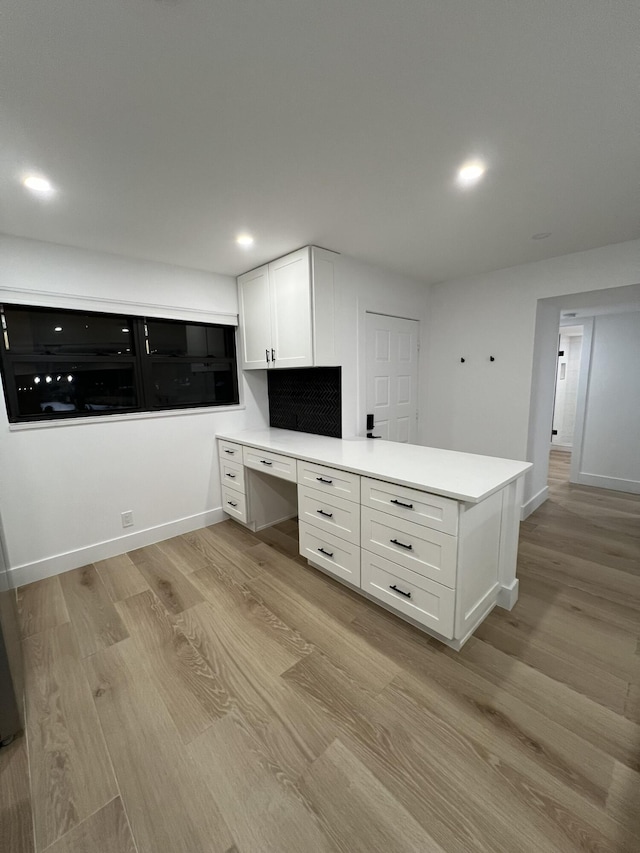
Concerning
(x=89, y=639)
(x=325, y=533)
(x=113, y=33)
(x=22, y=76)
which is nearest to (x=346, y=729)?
(x=325, y=533)

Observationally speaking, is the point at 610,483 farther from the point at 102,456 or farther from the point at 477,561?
the point at 102,456

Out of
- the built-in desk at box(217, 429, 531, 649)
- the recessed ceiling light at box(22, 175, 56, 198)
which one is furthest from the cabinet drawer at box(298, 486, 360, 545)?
the recessed ceiling light at box(22, 175, 56, 198)

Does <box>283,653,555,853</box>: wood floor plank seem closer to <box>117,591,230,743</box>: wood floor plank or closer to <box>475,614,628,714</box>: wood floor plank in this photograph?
<box>117,591,230,743</box>: wood floor plank

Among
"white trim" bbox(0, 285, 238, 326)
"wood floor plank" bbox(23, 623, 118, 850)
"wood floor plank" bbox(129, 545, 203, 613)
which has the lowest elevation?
"wood floor plank" bbox(23, 623, 118, 850)

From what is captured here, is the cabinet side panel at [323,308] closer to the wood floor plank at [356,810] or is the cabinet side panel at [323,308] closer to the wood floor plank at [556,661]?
the wood floor plank at [556,661]

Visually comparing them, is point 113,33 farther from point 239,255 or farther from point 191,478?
point 191,478

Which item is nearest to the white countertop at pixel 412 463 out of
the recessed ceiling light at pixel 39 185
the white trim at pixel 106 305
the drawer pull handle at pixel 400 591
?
the drawer pull handle at pixel 400 591

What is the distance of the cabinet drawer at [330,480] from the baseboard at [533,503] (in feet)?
6.60

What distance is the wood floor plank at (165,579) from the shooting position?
2.22 m

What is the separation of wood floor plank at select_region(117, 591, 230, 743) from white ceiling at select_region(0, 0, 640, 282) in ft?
8.02

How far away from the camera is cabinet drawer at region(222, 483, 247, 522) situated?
3.12 meters

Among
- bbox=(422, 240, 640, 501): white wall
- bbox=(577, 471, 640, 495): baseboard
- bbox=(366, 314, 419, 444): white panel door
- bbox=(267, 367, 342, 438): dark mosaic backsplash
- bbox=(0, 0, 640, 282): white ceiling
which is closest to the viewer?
bbox=(0, 0, 640, 282): white ceiling

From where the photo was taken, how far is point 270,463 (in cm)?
269

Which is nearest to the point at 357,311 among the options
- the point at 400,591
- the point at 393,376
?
the point at 393,376
